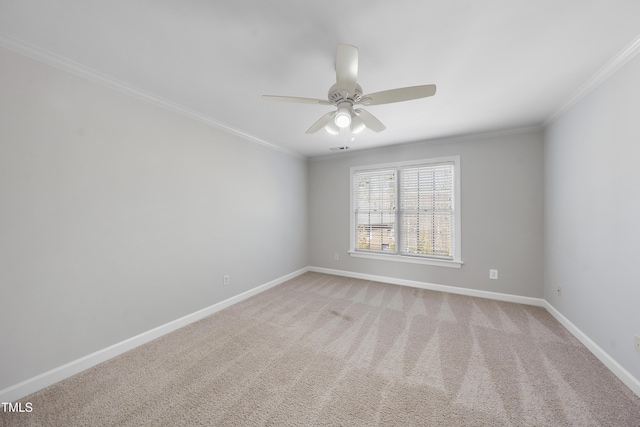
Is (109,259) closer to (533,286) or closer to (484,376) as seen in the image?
(484,376)

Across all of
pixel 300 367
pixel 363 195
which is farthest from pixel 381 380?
pixel 363 195

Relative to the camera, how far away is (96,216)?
1925mm

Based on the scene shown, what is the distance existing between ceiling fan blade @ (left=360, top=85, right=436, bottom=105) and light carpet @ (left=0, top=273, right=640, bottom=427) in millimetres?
2096

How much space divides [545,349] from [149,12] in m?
4.02

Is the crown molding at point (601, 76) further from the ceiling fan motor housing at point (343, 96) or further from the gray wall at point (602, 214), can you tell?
the ceiling fan motor housing at point (343, 96)

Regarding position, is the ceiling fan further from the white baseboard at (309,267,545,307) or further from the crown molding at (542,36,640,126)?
the white baseboard at (309,267,545,307)

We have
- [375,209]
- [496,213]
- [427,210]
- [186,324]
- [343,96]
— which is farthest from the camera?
[375,209]

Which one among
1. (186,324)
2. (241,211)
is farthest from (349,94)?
(186,324)

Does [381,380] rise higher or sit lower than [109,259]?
lower

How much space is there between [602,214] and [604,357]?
1199mm

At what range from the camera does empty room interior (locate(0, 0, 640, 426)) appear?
1.42 m

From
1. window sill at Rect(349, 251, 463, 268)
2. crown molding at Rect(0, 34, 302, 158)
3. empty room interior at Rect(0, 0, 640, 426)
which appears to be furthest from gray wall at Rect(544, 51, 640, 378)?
crown molding at Rect(0, 34, 302, 158)

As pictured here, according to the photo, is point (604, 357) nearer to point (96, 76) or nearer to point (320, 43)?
point (320, 43)

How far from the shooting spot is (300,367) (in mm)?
1864
